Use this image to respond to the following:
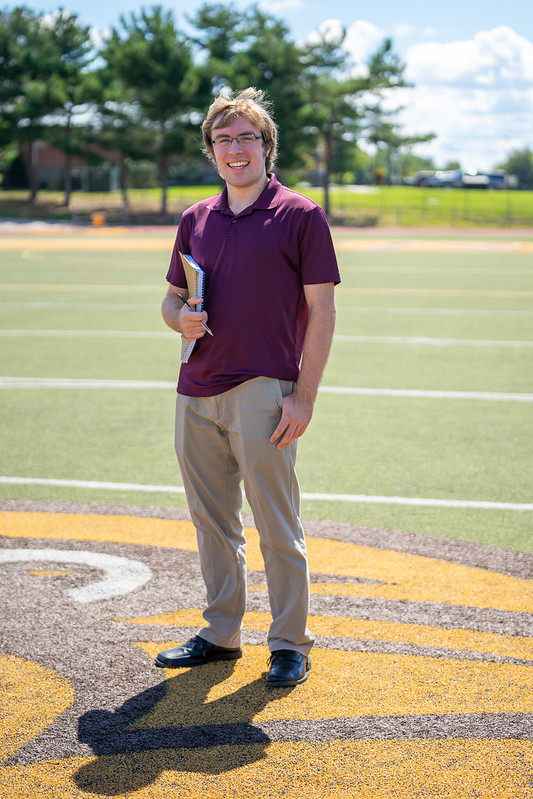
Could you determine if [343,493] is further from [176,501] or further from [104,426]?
[104,426]

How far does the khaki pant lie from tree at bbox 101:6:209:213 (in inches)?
1977

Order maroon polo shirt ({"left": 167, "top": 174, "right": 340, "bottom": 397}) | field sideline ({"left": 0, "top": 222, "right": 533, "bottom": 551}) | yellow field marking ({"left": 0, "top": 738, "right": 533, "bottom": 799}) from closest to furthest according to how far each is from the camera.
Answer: yellow field marking ({"left": 0, "top": 738, "right": 533, "bottom": 799}) → maroon polo shirt ({"left": 167, "top": 174, "right": 340, "bottom": 397}) → field sideline ({"left": 0, "top": 222, "right": 533, "bottom": 551})

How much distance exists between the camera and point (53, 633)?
13.1 ft

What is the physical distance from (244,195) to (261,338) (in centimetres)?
54

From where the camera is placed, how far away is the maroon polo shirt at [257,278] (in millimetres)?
3479

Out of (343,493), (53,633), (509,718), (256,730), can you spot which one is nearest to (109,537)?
(53,633)

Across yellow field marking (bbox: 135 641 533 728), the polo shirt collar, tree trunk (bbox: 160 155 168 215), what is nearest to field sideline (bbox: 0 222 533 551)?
yellow field marking (bbox: 135 641 533 728)

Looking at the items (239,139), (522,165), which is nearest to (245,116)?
(239,139)

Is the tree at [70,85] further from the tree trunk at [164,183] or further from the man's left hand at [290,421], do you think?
the man's left hand at [290,421]

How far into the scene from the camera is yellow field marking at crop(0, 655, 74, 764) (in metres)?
3.21

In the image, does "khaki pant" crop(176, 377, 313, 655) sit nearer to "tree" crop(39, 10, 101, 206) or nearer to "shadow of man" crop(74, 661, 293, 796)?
"shadow of man" crop(74, 661, 293, 796)

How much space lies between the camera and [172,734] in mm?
3238

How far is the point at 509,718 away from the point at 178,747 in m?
1.15

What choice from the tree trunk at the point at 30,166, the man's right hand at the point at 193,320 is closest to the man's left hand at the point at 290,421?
the man's right hand at the point at 193,320
